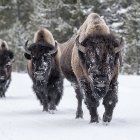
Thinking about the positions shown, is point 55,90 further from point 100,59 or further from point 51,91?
point 100,59

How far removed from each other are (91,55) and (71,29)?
89.7ft

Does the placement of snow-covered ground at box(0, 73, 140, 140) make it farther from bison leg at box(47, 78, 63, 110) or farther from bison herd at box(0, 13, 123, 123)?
bison herd at box(0, 13, 123, 123)

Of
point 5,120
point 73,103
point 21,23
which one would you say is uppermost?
point 5,120

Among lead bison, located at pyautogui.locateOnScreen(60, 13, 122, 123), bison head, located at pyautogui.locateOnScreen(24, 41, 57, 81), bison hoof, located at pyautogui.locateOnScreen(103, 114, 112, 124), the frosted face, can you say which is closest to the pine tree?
bison head, located at pyautogui.locateOnScreen(24, 41, 57, 81)

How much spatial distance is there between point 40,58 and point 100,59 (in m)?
3.90

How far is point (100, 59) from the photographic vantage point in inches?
385

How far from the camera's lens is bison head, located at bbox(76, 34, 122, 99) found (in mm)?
9703

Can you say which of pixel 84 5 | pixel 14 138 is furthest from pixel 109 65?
pixel 84 5

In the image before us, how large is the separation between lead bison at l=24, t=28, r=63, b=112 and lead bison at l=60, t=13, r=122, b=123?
2239 mm

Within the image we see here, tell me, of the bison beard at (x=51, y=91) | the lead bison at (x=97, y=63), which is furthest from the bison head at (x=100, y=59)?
the bison beard at (x=51, y=91)

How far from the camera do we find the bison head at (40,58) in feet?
43.9

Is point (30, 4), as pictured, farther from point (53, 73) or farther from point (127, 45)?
point (53, 73)

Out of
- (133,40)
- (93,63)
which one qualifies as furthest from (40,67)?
(133,40)

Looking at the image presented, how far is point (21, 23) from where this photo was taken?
53562mm
